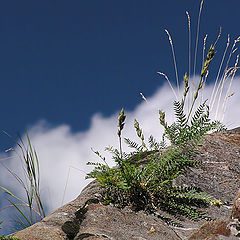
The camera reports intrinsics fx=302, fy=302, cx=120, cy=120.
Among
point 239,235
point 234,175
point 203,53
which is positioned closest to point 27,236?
point 239,235

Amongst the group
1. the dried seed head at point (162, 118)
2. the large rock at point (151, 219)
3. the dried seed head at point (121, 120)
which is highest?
the dried seed head at point (162, 118)

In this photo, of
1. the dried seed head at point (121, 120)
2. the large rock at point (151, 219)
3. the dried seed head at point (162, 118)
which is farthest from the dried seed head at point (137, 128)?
the dried seed head at point (121, 120)

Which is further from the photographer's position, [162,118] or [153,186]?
[162,118]

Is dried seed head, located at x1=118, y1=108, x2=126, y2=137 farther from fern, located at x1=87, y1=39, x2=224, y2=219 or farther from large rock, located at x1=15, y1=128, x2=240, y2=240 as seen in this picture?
large rock, located at x1=15, y1=128, x2=240, y2=240

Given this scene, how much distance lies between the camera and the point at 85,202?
6.98ft

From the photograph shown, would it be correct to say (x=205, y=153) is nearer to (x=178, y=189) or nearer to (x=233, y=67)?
(x=178, y=189)

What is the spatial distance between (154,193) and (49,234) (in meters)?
0.81

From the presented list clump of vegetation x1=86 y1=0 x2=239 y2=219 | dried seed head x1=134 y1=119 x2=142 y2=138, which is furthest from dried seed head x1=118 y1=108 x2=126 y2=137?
dried seed head x1=134 y1=119 x2=142 y2=138

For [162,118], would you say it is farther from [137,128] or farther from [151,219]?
[151,219]

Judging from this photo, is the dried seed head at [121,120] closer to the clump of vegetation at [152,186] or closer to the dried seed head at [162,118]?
the clump of vegetation at [152,186]

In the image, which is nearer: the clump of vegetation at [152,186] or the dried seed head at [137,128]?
the clump of vegetation at [152,186]

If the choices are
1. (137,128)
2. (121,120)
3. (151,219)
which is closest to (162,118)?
(137,128)

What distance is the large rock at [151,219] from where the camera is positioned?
138 cm

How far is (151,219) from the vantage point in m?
1.97
